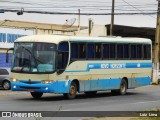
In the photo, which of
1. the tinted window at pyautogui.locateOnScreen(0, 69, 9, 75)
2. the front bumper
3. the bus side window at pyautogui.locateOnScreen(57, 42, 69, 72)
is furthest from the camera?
the tinted window at pyautogui.locateOnScreen(0, 69, 9, 75)

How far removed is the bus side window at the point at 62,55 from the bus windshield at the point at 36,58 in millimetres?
374

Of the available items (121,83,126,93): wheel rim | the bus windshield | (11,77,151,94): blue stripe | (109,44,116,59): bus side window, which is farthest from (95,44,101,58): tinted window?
the bus windshield

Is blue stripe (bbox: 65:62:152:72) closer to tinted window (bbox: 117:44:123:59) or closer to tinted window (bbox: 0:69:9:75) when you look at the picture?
tinted window (bbox: 117:44:123:59)

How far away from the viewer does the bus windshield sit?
966 inches

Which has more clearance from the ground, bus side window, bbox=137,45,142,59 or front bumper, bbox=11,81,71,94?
bus side window, bbox=137,45,142,59

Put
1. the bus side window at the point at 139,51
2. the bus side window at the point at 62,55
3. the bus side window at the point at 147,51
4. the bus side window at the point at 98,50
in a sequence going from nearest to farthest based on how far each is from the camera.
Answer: the bus side window at the point at 62,55
the bus side window at the point at 98,50
the bus side window at the point at 139,51
the bus side window at the point at 147,51

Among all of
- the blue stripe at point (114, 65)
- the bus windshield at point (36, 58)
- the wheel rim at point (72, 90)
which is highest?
the bus windshield at point (36, 58)

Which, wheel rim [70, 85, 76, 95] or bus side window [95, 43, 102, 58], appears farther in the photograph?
bus side window [95, 43, 102, 58]

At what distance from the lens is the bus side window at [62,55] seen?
24.9 m

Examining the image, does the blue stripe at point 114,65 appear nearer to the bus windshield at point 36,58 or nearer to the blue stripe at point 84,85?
the blue stripe at point 84,85

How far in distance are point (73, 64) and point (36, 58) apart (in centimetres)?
206

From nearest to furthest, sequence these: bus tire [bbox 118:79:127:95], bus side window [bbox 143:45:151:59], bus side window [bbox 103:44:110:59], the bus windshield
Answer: the bus windshield, bus side window [bbox 103:44:110:59], bus tire [bbox 118:79:127:95], bus side window [bbox 143:45:151:59]

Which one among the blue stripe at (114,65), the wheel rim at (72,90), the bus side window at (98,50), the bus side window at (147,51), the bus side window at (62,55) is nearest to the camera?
the bus side window at (62,55)

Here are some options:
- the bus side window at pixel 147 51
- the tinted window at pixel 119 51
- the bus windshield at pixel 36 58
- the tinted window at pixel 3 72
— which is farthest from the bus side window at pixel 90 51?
the tinted window at pixel 3 72
